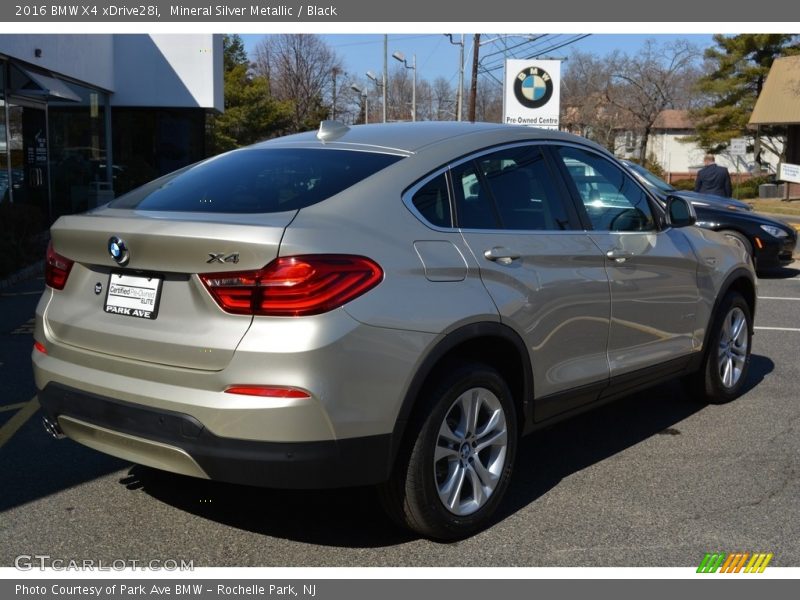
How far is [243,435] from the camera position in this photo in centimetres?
340

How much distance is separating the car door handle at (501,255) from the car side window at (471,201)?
0.46 feet

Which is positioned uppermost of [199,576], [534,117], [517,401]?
[534,117]

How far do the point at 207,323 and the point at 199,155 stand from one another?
2794 centimetres

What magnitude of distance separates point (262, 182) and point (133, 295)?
799mm

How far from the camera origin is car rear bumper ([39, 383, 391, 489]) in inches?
135

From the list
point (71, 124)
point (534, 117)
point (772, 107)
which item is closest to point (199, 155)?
point (71, 124)

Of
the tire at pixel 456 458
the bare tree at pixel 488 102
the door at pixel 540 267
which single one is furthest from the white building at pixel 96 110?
the bare tree at pixel 488 102

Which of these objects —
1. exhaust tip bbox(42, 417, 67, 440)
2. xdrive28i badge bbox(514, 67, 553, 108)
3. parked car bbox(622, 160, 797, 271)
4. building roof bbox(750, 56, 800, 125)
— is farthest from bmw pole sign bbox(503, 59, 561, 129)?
building roof bbox(750, 56, 800, 125)

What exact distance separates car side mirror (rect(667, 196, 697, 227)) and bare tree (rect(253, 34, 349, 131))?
2013 inches

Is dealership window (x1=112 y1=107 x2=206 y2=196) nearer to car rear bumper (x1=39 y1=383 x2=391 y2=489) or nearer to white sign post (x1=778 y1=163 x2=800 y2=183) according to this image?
white sign post (x1=778 y1=163 x2=800 y2=183)

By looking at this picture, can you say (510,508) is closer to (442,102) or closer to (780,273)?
(780,273)

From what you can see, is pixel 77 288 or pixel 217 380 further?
pixel 77 288

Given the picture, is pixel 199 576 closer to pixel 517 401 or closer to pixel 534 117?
pixel 517 401

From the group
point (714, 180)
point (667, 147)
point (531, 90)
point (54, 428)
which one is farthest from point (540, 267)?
point (667, 147)
